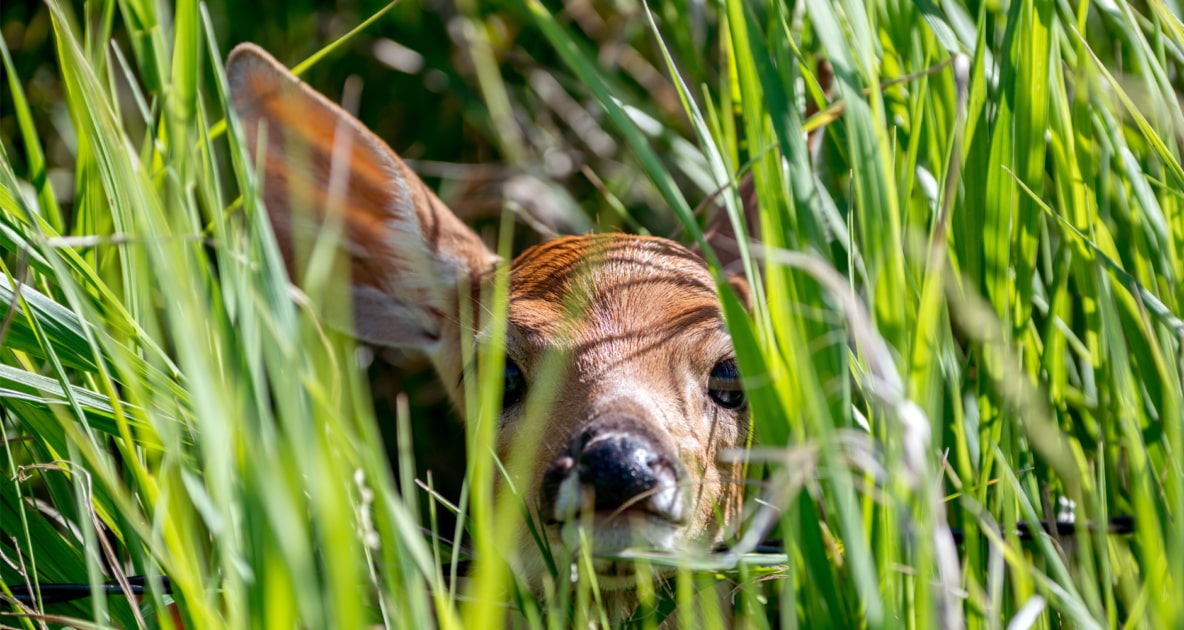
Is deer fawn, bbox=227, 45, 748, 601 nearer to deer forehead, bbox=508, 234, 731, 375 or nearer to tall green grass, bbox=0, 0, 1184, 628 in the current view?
deer forehead, bbox=508, 234, 731, 375

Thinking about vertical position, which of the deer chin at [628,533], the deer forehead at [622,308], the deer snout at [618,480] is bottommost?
the deer chin at [628,533]

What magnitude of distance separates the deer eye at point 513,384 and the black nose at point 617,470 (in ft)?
2.45

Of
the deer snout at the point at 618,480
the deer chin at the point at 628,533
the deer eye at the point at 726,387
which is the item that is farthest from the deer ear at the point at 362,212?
the deer chin at the point at 628,533

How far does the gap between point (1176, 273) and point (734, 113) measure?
4.73 ft

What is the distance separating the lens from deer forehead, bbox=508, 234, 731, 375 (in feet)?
9.26

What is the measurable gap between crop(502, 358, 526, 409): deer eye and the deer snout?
685 mm

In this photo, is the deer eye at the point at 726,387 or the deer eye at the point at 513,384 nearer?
the deer eye at the point at 726,387

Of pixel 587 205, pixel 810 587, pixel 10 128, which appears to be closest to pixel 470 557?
pixel 810 587

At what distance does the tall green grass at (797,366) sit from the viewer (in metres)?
1.67

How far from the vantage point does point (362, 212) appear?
11.5 ft

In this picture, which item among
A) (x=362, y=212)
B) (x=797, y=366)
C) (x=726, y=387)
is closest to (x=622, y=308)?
(x=726, y=387)

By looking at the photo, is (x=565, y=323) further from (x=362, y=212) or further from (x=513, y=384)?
(x=362, y=212)

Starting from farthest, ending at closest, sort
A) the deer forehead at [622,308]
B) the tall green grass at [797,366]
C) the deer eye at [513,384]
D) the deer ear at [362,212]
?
the deer ear at [362,212], the deer eye at [513,384], the deer forehead at [622,308], the tall green grass at [797,366]

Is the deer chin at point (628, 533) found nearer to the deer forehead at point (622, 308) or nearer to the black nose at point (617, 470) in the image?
the black nose at point (617, 470)
